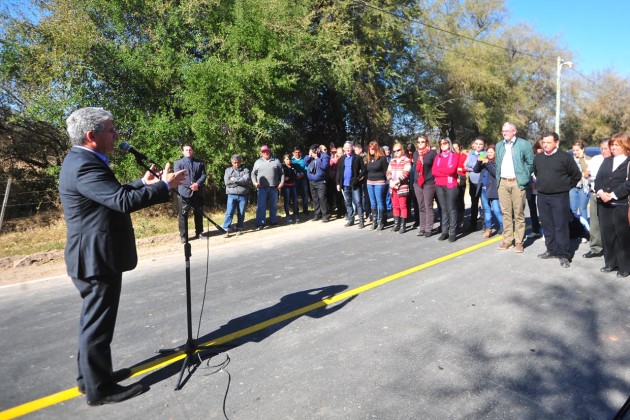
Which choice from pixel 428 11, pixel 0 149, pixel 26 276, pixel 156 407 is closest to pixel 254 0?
pixel 0 149

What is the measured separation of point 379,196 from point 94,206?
710cm

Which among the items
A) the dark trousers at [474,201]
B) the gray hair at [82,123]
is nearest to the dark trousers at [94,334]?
the gray hair at [82,123]

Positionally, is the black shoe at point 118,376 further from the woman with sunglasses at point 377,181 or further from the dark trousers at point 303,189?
the dark trousers at point 303,189

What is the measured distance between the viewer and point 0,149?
13.3m

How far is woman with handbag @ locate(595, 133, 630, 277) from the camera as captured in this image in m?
5.91

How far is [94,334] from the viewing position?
3.44 meters

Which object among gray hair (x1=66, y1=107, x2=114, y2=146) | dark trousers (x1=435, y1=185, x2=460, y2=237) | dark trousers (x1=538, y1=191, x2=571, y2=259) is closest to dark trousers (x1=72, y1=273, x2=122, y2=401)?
gray hair (x1=66, y1=107, x2=114, y2=146)

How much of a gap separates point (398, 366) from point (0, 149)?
1420 centimetres

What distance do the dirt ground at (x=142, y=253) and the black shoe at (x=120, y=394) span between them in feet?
15.5

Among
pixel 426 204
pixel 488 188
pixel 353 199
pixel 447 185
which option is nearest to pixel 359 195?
pixel 353 199

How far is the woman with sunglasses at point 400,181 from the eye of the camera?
9312mm

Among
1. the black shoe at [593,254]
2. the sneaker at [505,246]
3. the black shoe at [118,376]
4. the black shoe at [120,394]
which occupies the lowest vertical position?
the black shoe at [593,254]

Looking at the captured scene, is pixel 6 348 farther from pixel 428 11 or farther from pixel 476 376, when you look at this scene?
pixel 428 11

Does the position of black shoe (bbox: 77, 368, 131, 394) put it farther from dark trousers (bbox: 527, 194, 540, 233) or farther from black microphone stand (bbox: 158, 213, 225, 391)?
dark trousers (bbox: 527, 194, 540, 233)
